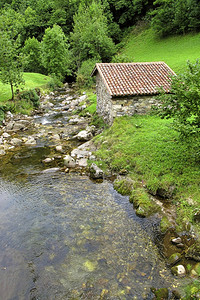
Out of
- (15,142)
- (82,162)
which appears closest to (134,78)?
(82,162)

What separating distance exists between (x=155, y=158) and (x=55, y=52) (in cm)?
4006

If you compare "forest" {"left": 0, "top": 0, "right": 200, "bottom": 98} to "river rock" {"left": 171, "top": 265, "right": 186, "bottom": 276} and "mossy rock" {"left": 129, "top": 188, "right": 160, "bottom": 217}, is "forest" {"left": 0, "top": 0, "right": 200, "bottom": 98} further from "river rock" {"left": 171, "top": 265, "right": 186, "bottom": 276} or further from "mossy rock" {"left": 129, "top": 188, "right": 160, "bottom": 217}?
"river rock" {"left": 171, "top": 265, "right": 186, "bottom": 276}

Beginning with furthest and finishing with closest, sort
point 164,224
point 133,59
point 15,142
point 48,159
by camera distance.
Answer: point 133,59 < point 15,142 < point 48,159 < point 164,224

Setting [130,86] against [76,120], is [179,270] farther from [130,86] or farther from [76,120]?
[76,120]

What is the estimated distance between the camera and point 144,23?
2292 inches

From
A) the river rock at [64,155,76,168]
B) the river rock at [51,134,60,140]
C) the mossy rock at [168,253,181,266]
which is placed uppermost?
the mossy rock at [168,253,181,266]

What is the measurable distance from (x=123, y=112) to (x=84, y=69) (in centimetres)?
2377

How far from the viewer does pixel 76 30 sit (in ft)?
151

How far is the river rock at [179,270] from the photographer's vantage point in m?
5.95

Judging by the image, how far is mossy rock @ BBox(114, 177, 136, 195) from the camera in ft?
32.5

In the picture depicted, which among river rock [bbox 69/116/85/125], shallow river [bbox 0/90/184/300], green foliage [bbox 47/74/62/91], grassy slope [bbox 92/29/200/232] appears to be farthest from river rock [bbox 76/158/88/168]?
green foliage [bbox 47/74/62/91]

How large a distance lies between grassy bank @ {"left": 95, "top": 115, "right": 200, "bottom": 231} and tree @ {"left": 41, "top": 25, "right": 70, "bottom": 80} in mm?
34271

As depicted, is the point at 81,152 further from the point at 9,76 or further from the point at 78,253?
the point at 9,76

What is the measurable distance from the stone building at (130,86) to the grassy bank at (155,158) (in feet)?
3.57
